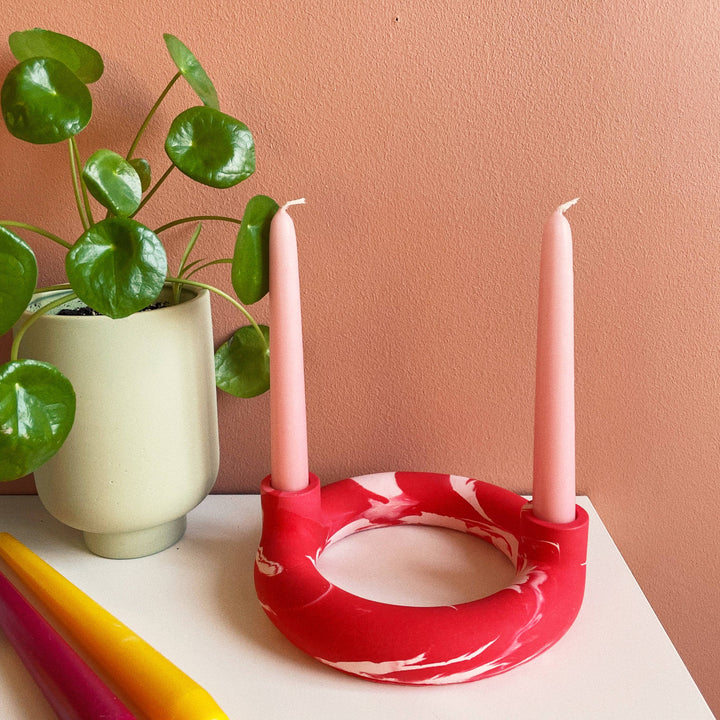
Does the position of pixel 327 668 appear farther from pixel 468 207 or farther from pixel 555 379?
pixel 468 207

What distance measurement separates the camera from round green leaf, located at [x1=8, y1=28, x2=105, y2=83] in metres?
0.55

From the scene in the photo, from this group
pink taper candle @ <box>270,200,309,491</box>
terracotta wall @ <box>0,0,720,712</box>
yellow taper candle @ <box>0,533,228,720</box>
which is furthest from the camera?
terracotta wall @ <box>0,0,720,712</box>

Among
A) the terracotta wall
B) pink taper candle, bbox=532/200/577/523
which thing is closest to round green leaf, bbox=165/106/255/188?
the terracotta wall

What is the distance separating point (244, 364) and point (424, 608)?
10.9 inches

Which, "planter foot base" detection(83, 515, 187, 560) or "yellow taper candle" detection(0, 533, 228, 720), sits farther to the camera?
"planter foot base" detection(83, 515, 187, 560)

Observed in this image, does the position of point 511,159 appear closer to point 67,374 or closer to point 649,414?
point 649,414

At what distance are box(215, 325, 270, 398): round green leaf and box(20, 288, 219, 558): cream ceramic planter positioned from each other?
7cm

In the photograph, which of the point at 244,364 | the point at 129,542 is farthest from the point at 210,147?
the point at 129,542

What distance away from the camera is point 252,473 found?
699 millimetres

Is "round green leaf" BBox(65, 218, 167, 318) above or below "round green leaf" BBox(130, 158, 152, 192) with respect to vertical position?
below

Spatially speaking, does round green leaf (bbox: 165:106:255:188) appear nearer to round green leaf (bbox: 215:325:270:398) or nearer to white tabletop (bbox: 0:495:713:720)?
round green leaf (bbox: 215:325:270:398)

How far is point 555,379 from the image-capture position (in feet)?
1.56

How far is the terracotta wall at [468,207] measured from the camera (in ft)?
1.97

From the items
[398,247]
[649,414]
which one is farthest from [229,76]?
[649,414]
